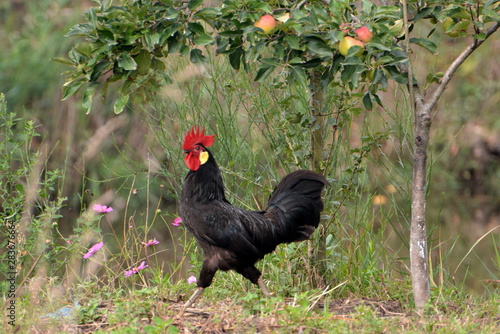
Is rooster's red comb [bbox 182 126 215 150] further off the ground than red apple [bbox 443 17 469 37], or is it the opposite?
red apple [bbox 443 17 469 37]

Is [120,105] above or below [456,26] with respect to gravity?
below

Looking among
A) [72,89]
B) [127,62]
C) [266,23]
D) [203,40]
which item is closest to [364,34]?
[266,23]

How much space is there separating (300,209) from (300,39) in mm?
1144

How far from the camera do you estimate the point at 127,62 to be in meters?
3.48

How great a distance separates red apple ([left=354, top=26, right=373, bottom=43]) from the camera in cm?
327

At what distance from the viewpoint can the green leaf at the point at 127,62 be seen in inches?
136

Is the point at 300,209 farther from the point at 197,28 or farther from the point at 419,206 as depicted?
the point at 197,28

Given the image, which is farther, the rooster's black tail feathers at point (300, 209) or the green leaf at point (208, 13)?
the rooster's black tail feathers at point (300, 209)

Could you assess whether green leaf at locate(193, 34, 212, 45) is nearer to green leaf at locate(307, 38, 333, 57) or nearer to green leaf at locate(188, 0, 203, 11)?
green leaf at locate(188, 0, 203, 11)

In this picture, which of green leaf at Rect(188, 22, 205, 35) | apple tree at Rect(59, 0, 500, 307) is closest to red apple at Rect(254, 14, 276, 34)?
apple tree at Rect(59, 0, 500, 307)

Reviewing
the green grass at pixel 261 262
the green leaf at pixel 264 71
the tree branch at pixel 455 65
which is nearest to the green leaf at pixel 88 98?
the green grass at pixel 261 262

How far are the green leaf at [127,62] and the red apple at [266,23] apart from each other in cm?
67

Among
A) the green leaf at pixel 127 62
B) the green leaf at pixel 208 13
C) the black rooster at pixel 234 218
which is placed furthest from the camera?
the black rooster at pixel 234 218

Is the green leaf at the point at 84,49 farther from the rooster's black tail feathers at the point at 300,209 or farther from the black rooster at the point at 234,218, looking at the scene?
the rooster's black tail feathers at the point at 300,209
